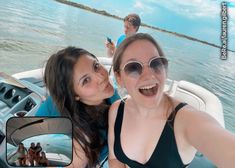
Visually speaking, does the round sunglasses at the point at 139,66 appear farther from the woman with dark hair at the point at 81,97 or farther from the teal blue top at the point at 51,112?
the teal blue top at the point at 51,112

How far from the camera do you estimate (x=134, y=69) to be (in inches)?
35.5

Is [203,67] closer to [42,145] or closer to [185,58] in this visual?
[185,58]

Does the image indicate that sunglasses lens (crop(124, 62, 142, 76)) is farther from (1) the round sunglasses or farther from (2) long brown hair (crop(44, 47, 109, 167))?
(2) long brown hair (crop(44, 47, 109, 167))

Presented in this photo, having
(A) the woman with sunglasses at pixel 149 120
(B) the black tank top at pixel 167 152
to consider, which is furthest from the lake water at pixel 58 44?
(B) the black tank top at pixel 167 152

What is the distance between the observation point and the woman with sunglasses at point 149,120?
80cm

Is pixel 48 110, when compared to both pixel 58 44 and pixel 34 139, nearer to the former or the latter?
pixel 34 139

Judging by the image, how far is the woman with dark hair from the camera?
994 mm

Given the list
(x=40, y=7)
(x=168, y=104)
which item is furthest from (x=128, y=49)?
(x=40, y=7)

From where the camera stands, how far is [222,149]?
→ 612 mm

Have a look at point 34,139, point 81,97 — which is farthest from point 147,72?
point 34,139

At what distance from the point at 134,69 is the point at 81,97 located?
262mm

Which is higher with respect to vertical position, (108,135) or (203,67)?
(108,135)

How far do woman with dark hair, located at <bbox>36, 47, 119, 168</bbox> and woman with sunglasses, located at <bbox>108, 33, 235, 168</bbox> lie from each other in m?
0.07

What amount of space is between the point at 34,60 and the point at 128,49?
3192mm
